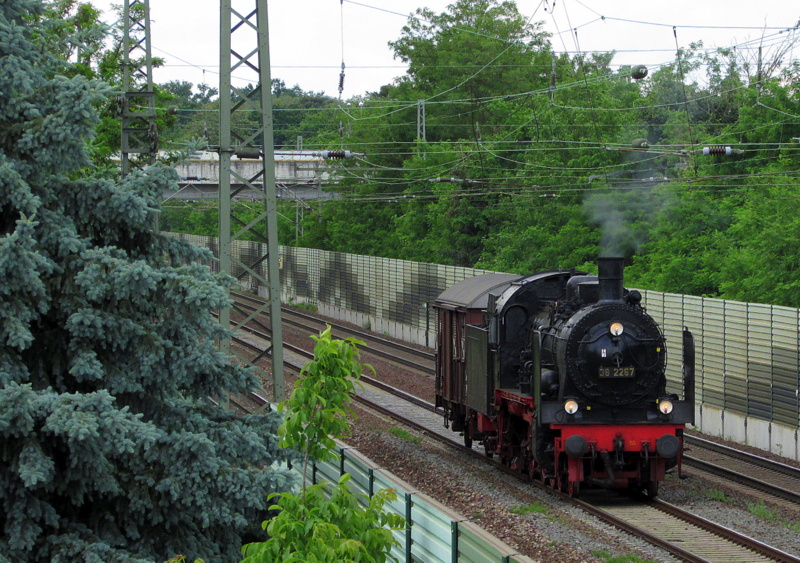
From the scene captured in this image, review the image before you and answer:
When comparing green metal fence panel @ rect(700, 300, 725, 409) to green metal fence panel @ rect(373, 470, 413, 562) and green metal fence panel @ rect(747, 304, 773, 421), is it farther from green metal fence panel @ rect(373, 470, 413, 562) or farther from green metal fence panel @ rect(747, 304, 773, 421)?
green metal fence panel @ rect(373, 470, 413, 562)

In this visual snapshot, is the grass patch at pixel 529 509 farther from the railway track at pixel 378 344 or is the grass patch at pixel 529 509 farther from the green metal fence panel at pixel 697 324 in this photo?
the railway track at pixel 378 344

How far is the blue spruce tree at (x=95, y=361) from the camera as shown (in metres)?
6.86

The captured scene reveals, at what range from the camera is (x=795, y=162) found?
94.3ft

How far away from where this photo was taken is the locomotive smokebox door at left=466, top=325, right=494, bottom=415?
15.4 m

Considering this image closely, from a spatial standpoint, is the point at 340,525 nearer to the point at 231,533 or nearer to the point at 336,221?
the point at 231,533

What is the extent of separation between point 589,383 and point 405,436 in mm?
6654

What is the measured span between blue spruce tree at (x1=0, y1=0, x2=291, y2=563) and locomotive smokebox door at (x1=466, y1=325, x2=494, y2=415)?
766 cm

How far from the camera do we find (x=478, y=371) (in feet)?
52.3

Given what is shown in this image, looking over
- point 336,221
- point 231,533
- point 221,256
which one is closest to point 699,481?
point 221,256

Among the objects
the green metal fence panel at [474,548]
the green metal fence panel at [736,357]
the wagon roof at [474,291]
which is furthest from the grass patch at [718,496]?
the green metal fence panel at [474,548]

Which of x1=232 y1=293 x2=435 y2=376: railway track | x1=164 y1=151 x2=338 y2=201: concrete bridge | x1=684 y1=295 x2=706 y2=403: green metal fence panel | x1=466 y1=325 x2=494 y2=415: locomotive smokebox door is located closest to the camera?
x1=466 y1=325 x2=494 y2=415: locomotive smokebox door

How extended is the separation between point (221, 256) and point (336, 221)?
4362 centimetres

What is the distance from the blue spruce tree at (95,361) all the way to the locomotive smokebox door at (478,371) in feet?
25.1

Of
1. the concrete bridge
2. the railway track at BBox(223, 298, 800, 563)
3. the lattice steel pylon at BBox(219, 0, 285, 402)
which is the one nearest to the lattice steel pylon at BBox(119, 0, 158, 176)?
the lattice steel pylon at BBox(219, 0, 285, 402)
